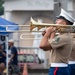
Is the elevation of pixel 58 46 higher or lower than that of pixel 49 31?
lower

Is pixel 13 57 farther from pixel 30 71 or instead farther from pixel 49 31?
pixel 49 31

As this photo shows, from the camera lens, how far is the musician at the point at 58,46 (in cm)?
702

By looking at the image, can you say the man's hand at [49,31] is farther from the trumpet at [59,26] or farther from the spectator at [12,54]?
the spectator at [12,54]

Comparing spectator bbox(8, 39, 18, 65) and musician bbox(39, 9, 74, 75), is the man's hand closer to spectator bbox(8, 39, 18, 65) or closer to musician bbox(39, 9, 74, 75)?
musician bbox(39, 9, 74, 75)

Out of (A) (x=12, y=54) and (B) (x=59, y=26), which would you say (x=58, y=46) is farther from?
(A) (x=12, y=54)

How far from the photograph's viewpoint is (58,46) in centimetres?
707

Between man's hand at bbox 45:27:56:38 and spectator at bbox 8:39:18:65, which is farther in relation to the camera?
spectator at bbox 8:39:18:65

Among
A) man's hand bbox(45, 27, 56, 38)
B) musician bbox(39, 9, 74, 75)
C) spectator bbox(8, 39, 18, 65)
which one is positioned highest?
man's hand bbox(45, 27, 56, 38)

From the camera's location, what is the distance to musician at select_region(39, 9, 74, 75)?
23.0 feet

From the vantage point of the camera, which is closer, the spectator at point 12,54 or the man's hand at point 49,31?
the man's hand at point 49,31

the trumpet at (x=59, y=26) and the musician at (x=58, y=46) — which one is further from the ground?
the trumpet at (x=59, y=26)

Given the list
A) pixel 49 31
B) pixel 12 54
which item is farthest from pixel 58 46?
pixel 12 54

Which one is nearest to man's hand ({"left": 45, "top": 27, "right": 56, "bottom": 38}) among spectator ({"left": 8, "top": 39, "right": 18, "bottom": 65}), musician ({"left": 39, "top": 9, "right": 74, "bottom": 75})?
musician ({"left": 39, "top": 9, "right": 74, "bottom": 75})

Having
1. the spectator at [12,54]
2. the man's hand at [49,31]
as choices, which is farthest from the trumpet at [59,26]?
the spectator at [12,54]
